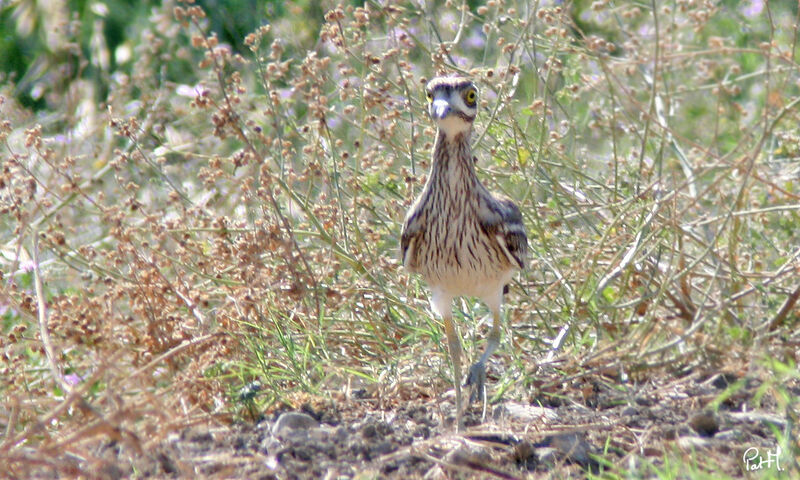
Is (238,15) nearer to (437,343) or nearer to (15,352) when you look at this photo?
(15,352)

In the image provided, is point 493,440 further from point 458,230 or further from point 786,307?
point 786,307

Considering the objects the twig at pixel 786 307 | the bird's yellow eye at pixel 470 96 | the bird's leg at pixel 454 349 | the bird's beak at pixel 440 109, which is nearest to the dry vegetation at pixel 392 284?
the twig at pixel 786 307

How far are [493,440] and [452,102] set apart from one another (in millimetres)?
1350

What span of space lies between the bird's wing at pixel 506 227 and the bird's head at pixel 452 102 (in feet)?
1.24

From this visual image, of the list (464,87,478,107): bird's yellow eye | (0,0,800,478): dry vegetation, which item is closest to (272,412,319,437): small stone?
(0,0,800,478): dry vegetation

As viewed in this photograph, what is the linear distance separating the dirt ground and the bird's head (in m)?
1.15

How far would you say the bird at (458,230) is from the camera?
4.21 meters

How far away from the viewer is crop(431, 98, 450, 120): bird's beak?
13.2ft

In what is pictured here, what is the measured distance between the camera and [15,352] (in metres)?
4.86

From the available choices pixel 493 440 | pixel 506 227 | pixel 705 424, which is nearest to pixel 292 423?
pixel 493 440

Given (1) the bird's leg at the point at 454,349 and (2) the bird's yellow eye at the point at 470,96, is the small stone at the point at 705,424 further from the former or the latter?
(2) the bird's yellow eye at the point at 470,96

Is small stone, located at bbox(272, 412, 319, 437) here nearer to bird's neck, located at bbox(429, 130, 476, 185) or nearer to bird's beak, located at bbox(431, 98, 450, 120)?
bird's neck, located at bbox(429, 130, 476, 185)

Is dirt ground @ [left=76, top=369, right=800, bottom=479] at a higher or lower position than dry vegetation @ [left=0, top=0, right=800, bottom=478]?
lower

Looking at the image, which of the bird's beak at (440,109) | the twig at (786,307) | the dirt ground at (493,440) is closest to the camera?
the dirt ground at (493,440)
